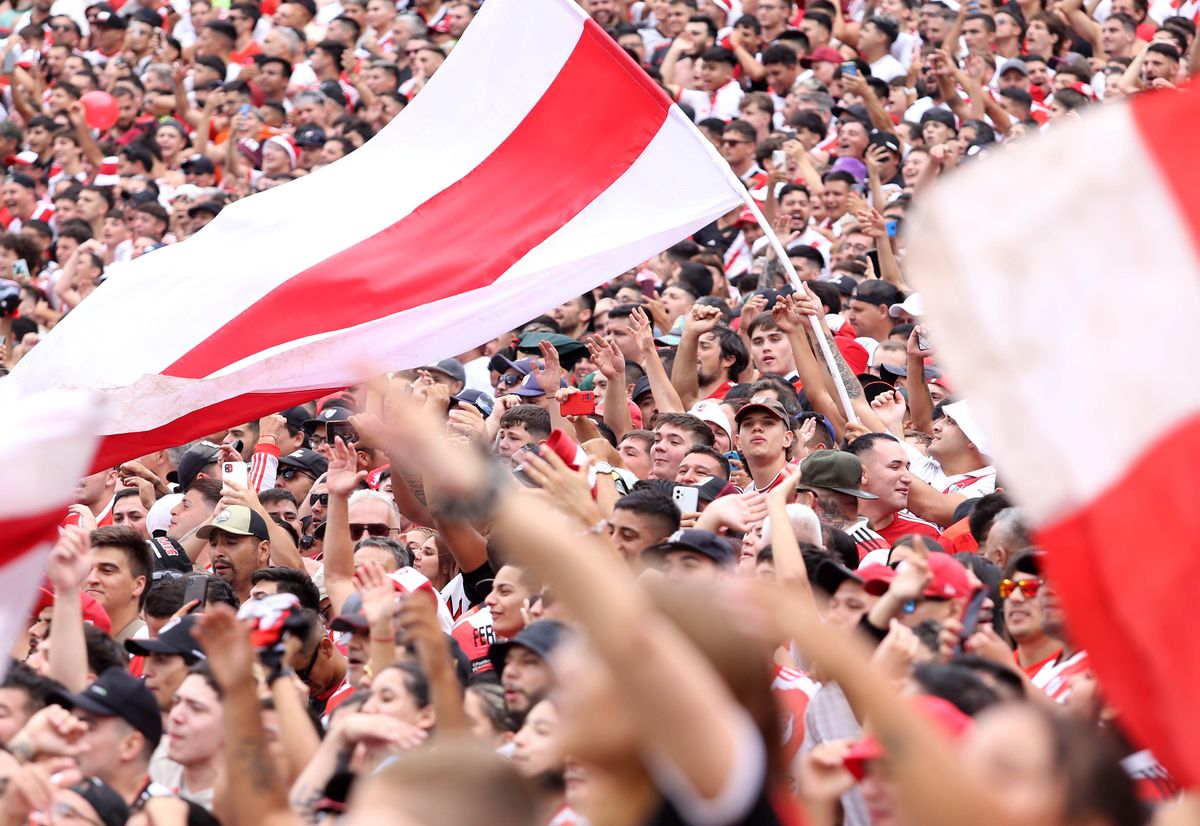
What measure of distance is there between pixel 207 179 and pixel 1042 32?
635cm

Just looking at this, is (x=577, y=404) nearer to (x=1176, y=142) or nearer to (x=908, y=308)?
(x=908, y=308)

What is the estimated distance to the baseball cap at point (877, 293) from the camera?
10086 mm

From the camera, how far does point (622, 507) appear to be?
6359 mm

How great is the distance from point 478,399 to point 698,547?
4.54m

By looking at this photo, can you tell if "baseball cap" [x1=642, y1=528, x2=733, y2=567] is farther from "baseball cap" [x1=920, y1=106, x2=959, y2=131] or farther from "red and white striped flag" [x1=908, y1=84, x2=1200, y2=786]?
"baseball cap" [x1=920, y1=106, x2=959, y2=131]

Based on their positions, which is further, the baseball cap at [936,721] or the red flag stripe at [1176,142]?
the baseball cap at [936,721]

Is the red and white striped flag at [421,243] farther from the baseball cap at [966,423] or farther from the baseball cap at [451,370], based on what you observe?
the baseball cap at [451,370]

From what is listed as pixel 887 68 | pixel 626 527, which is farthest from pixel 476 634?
pixel 887 68

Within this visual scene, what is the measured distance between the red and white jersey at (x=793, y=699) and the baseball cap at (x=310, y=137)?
1041 centimetres

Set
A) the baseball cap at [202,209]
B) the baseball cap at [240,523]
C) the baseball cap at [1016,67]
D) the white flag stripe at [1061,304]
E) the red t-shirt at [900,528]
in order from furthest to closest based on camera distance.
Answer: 1. the baseball cap at [202,209]
2. the baseball cap at [1016,67]
3. the baseball cap at [240,523]
4. the red t-shirt at [900,528]
5. the white flag stripe at [1061,304]

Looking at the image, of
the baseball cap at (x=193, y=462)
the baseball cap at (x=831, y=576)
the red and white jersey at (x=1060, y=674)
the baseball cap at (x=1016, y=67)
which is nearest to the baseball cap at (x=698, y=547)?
the baseball cap at (x=831, y=576)

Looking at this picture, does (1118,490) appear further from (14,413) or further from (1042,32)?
(1042,32)

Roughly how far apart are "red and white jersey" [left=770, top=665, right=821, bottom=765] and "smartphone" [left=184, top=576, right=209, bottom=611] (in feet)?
8.12

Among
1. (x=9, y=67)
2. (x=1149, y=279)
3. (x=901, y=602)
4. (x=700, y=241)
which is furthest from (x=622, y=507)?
(x=9, y=67)
